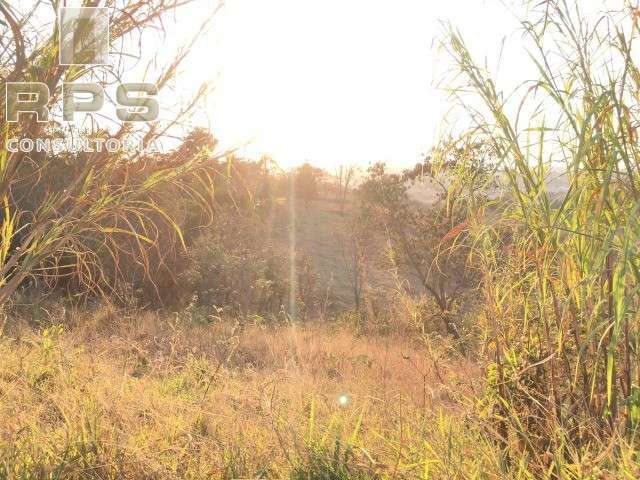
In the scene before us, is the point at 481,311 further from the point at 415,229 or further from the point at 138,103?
the point at 415,229

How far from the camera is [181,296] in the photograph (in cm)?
1284

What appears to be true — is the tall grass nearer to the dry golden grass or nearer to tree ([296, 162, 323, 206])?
the dry golden grass

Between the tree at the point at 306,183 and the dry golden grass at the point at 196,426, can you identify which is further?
the tree at the point at 306,183

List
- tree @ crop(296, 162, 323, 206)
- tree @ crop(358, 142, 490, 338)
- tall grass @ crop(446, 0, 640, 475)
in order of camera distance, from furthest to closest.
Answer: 1. tree @ crop(296, 162, 323, 206)
2. tree @ crop(358, 142, 490, 338)
3. tall grass @ crop(446, 0, 640, 475)

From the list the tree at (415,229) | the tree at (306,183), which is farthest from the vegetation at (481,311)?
the tree at (306,183)

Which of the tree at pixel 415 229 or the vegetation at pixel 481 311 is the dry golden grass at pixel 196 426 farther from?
the tree at pixel 415 229

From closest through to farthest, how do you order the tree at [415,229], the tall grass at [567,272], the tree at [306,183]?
the tall grass at [567,272], the tree at [415,229], the tree at [306,183]

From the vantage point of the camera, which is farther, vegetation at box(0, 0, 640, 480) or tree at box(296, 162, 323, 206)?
tree at box(296, 162, 323, 206)

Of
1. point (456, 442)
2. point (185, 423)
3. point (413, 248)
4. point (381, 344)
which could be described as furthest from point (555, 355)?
point (413, 248)

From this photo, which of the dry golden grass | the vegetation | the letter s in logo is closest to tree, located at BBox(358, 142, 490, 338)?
the dry golden grass

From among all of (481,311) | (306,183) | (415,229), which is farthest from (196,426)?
(306,183)

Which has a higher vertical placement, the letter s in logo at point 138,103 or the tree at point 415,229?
the letter s in logo at point 138,103

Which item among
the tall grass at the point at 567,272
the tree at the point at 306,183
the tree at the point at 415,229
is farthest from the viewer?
the tree at the point at 306,183

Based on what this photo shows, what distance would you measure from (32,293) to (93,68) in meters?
9.16
